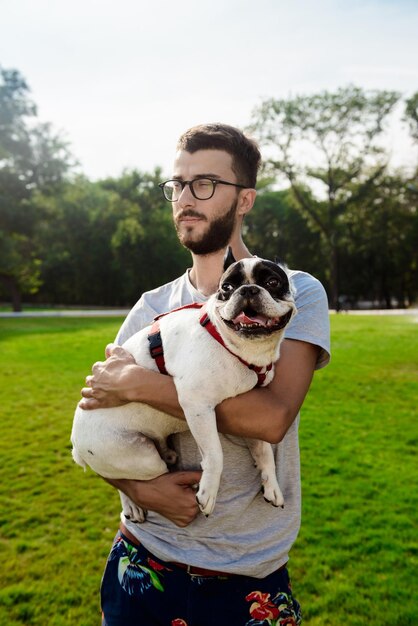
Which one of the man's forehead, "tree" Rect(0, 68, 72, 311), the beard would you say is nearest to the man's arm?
the beard

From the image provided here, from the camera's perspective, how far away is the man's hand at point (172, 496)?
7.30ft

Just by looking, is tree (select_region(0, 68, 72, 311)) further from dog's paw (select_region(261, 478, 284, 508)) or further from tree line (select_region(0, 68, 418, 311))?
dog's paw (select_region(261, 478, 284, 508))

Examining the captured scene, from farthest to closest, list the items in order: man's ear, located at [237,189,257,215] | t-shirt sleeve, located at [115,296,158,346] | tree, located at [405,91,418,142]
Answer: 1. tree, located at [405,91,418,142]
2. t-shirt sleeve, located at [115,296,158,346]
3. man's ear, located at [237,189,257,215]

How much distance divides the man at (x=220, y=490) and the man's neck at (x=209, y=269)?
28 mm

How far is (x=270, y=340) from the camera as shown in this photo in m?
2.18

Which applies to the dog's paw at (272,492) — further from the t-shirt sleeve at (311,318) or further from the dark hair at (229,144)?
the dark hair at (229,144)

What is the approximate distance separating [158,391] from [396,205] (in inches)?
2001

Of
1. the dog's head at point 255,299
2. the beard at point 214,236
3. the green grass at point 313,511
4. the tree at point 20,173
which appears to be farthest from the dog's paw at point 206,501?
the tree at point 20,173

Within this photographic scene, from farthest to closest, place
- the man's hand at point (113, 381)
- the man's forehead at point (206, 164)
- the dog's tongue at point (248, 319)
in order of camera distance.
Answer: the man's forehead at point (206, 164)
the man's hand at point (113, 381)
the dog's tongue at point (248, 319)

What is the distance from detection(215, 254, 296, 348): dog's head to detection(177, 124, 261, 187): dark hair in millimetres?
689

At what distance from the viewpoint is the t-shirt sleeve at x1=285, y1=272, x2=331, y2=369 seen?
2.40 meters

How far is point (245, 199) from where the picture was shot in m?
2.73

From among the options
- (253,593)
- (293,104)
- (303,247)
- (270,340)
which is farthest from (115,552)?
(303,247)

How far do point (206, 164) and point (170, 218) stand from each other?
51.7 meters
